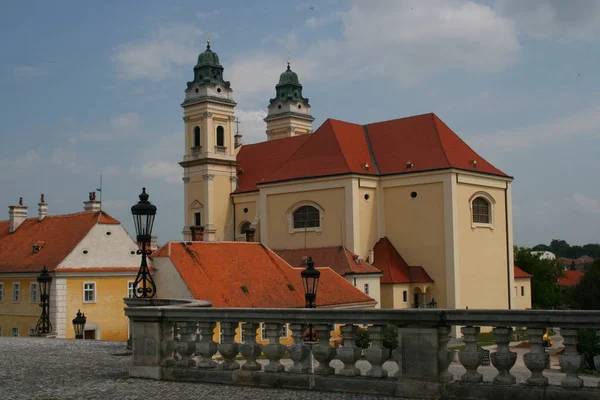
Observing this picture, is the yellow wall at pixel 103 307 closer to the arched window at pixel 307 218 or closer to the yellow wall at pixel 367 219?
the arched window at pixel 307 218

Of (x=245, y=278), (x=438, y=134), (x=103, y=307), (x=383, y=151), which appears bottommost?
(x=103, y=307)

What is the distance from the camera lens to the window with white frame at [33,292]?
1356 inches

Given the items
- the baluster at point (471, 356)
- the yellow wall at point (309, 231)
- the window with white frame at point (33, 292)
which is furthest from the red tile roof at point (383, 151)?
the baluster at point (471, 356)

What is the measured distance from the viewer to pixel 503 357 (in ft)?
24.8

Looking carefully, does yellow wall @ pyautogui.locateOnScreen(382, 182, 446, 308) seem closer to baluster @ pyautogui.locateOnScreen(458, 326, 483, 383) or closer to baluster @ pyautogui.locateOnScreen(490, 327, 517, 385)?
baluster @ pyautogui.locateOnScreen(458, 326, 483, 383)

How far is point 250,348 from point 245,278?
26.7 m

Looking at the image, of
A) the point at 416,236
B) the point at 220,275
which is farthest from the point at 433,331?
the point at 416,236

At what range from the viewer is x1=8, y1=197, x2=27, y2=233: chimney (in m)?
41.8

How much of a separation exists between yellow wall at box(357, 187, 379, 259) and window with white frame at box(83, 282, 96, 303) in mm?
19129

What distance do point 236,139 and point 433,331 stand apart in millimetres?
68938

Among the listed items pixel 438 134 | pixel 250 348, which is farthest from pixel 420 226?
pixel 250 348

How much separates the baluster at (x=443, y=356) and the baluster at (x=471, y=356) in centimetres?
18

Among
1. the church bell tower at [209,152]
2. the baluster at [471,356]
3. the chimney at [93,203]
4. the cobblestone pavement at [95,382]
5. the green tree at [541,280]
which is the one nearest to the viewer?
the baluster at [471,356]

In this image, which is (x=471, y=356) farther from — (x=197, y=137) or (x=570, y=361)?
(x=197, y=137)
